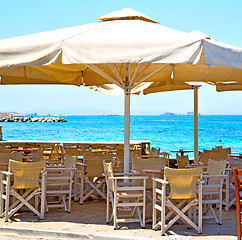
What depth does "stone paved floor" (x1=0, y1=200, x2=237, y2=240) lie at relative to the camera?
5.23 meters

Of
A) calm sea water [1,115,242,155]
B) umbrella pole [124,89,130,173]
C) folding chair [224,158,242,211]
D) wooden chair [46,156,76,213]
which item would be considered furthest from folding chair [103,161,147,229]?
A: calm sea water [1,115,242,155]

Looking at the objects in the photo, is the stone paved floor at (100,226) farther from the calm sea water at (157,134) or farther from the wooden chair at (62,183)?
the calm sea water at (157,134)

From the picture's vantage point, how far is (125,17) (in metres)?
6.36

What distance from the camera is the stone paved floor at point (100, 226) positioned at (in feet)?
17.2

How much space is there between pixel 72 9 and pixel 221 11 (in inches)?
241

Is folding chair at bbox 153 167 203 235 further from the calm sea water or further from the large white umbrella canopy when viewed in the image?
the calm sea water

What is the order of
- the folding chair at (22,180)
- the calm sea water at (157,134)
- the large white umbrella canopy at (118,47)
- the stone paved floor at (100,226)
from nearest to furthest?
the large white umbrella canopy at (118,47)
the stone paved floor at (100,226)
the folding chair at (22,180)
the calm sea water at (157,134)

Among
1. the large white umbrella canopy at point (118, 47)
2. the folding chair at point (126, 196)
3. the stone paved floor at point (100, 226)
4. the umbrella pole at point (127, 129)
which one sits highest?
the large white umbrella canopy at point (118, 47)

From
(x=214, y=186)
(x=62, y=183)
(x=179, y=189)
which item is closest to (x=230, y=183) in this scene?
(x=214, y=186)

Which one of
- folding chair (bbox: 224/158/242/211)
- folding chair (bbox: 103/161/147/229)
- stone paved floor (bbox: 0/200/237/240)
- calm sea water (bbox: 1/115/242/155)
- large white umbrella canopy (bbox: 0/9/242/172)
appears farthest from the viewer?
calm sea water (bbox: 1/115/242/155)

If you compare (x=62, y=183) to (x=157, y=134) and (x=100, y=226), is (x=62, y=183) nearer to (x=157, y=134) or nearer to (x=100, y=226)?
(x=100, y=226)

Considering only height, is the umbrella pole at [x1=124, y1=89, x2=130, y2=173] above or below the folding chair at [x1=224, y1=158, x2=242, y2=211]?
above

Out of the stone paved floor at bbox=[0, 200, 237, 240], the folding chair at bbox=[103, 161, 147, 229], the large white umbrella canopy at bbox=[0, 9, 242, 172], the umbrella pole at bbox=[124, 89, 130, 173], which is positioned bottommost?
the stone paved floor at bbox=[0, 200, 237, 240]

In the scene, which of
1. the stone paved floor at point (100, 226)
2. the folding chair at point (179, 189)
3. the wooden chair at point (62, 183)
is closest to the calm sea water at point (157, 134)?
the wooden chair at point (62, 183)
